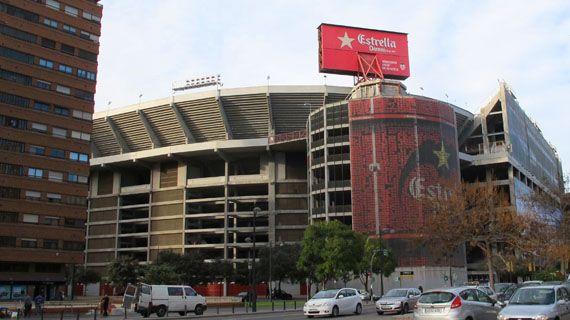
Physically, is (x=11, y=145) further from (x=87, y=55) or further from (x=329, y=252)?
(x=329, y=252)

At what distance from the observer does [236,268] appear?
87.8 m

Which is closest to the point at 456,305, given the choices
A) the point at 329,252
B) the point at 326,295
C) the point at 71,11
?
the point at 326,295

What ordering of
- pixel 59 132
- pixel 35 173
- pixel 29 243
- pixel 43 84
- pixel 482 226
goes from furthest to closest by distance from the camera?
pixel 59 132 < pixel 43 84 < pixel 35 173 < pixel 29 243 < pixel 482 226

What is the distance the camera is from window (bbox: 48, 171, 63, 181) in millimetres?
65688

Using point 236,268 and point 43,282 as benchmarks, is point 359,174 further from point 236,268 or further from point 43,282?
point 43,282

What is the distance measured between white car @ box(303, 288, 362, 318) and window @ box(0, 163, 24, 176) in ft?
149

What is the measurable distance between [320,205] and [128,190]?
4336cm

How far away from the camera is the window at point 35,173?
6394 centimetres

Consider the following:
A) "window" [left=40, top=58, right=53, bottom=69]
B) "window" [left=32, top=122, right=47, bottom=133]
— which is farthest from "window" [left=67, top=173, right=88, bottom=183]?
"window" [left=40, top=58, right=53, bottom=69]

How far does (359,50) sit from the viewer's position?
280 feet

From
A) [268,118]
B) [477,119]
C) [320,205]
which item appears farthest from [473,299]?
[477,119]

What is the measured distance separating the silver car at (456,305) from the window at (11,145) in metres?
56.4

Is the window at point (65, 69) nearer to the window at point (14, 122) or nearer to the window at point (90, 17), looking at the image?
the window at point (90, 17)

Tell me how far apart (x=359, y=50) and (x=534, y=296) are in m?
71.5
